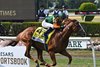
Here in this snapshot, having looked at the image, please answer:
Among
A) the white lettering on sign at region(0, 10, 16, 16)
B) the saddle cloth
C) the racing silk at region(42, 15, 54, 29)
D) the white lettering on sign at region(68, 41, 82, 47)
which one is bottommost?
the white lettering on sign at region(0, 10, 16, 16)

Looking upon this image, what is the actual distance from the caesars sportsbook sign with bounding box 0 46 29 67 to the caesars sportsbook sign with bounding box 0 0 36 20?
1276cm

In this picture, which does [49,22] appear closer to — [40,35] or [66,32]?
[40,35]

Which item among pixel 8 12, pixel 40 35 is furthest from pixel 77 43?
pixel 8 12

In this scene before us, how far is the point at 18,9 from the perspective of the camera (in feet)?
80.6

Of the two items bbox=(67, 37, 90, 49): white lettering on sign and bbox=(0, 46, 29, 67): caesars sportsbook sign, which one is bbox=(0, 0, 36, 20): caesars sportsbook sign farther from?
bbox=(0, 46, 29, 67): caesars sportsbook sign

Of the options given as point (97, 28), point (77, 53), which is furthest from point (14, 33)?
point (77, 53)

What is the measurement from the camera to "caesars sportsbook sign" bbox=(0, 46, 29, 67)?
37.3 feet

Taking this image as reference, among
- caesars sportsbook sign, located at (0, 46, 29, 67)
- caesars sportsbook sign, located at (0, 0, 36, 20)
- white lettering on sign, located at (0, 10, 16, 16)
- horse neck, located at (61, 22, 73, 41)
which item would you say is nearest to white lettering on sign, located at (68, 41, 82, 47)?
horse neck, located at (61, 22, 73, 41)

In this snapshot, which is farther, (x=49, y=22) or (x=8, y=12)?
(x=8, y=12)

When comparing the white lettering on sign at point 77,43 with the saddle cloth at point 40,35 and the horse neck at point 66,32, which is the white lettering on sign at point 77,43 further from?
the saddle cloth at point 40,35

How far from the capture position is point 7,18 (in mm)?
24984

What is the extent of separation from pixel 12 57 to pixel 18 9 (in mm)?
13301

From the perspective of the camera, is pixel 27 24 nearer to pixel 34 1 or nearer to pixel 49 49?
pixel 34 1

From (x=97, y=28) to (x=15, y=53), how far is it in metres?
12.2
